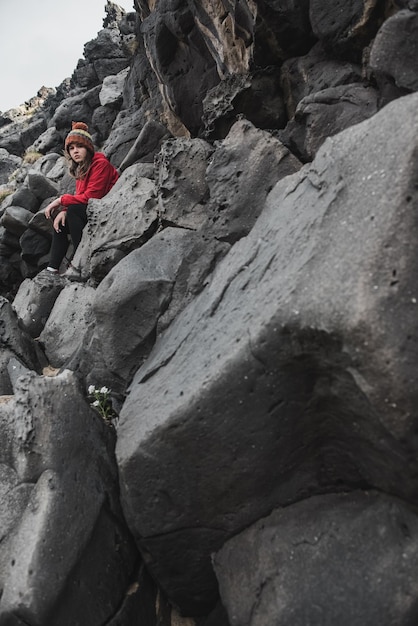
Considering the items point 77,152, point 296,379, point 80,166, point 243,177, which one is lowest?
point 296,379

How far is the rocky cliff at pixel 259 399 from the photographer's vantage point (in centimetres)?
329

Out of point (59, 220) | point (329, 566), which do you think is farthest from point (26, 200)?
point (329, 566)

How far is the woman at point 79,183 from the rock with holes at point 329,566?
7644 mm

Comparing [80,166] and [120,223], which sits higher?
[80,166]

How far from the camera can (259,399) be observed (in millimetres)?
3711

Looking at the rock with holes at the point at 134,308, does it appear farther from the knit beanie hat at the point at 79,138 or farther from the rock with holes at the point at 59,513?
the knit beanie hat at the point at 79,138

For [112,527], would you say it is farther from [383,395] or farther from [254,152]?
[254,152]

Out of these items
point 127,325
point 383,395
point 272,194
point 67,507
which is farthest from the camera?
point 127,325

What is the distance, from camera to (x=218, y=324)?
4461 millimetres

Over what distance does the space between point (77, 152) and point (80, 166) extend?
326 millimetres

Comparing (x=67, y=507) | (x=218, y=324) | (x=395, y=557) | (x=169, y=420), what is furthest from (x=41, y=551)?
(x=395, y=557)

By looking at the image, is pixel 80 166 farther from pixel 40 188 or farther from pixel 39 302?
pixel 40 188

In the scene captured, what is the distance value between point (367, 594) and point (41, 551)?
258 centimetres

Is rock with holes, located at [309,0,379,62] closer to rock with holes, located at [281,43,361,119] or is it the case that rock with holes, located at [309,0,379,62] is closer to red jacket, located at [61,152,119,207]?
rock with holes, located at [281,43,361,119]
